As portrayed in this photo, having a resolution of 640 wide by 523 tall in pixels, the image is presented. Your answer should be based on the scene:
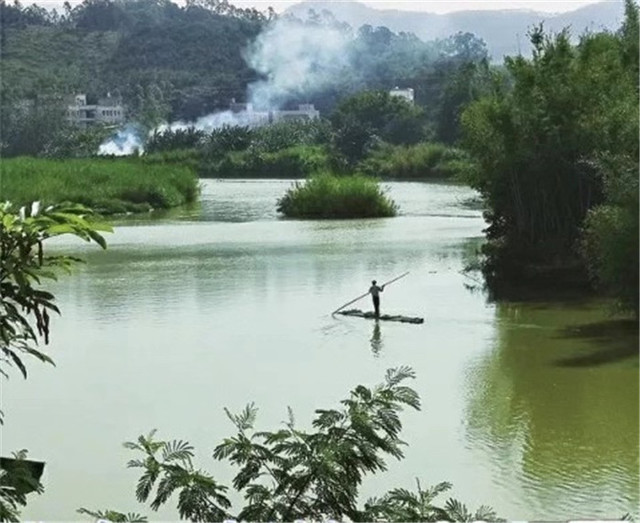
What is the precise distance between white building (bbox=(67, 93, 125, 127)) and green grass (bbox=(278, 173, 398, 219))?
15351 mm

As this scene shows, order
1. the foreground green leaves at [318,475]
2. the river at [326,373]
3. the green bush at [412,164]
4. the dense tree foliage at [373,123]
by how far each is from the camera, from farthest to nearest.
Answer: the dense tree foliage at [373,123], the green bush at [412,164], the river at [326,373], the foreground green leaves at [318,475]

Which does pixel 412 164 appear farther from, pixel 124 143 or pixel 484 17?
pixel 484 17

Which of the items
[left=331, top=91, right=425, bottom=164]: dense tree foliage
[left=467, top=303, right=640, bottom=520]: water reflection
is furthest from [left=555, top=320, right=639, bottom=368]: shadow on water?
[left=331, top=91, right=425, bottom=164]: dense tree foliage

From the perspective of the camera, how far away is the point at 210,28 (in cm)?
3231

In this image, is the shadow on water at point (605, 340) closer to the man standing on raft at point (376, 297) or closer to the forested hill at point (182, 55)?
the man standing on raft at point (376, 297)

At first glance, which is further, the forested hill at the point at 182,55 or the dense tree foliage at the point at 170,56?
the forested hill at the point at 182,55

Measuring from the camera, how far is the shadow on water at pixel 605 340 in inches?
241

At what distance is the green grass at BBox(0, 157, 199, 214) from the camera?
14.5 meters

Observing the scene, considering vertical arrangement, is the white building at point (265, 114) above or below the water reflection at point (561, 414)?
above

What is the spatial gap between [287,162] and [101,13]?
1102cm

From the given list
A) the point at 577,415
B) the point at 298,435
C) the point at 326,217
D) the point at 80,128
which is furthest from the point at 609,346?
the point at 80,128

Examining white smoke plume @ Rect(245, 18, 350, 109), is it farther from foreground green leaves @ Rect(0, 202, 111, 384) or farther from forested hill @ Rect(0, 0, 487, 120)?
foreground green leaves @ Rect(0, 202, 111, 384)

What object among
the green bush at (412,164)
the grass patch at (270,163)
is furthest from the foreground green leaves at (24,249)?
the grass patch at (270,163)

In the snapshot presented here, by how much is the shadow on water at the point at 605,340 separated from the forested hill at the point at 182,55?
21.2 meters
